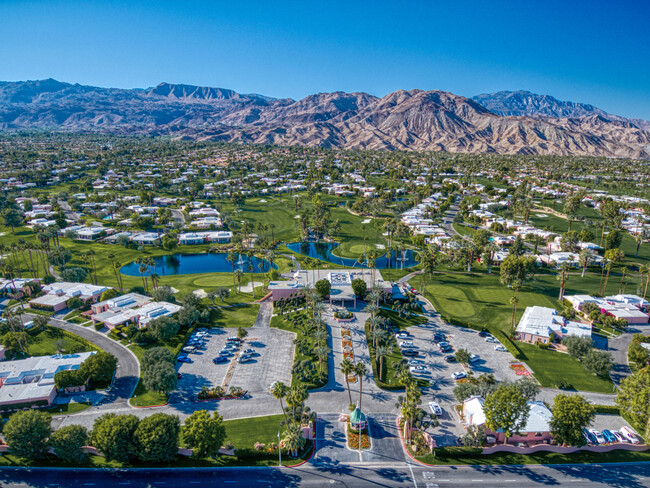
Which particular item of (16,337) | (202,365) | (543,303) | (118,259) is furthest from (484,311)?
(118,259)

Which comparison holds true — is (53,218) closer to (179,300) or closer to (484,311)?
(179,300)

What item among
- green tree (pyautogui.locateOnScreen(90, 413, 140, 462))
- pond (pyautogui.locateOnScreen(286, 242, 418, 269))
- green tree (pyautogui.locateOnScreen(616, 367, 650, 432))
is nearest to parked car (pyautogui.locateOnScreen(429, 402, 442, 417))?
green tree (pyautogui.locateOnScreen(616, 367, 650, 432))

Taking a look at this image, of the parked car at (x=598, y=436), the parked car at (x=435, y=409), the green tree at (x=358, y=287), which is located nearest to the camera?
the parked car at (x=598, y=436)

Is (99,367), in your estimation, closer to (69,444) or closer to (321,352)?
(69,444)

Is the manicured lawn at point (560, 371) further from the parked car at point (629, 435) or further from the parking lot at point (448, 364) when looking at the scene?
the parked car at point (629, 435)

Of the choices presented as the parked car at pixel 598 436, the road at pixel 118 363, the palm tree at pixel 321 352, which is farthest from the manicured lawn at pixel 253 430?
the parked car at pixel 598 436

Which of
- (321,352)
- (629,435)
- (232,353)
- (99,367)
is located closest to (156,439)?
(99,367)

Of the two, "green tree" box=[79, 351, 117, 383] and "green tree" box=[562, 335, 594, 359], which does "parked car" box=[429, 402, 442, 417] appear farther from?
"green tree" box=[79, 351, 117, 383]

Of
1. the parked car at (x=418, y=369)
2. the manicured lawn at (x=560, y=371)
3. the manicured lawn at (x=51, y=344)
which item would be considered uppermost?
the manicured lawn at (x=560, y=371)
